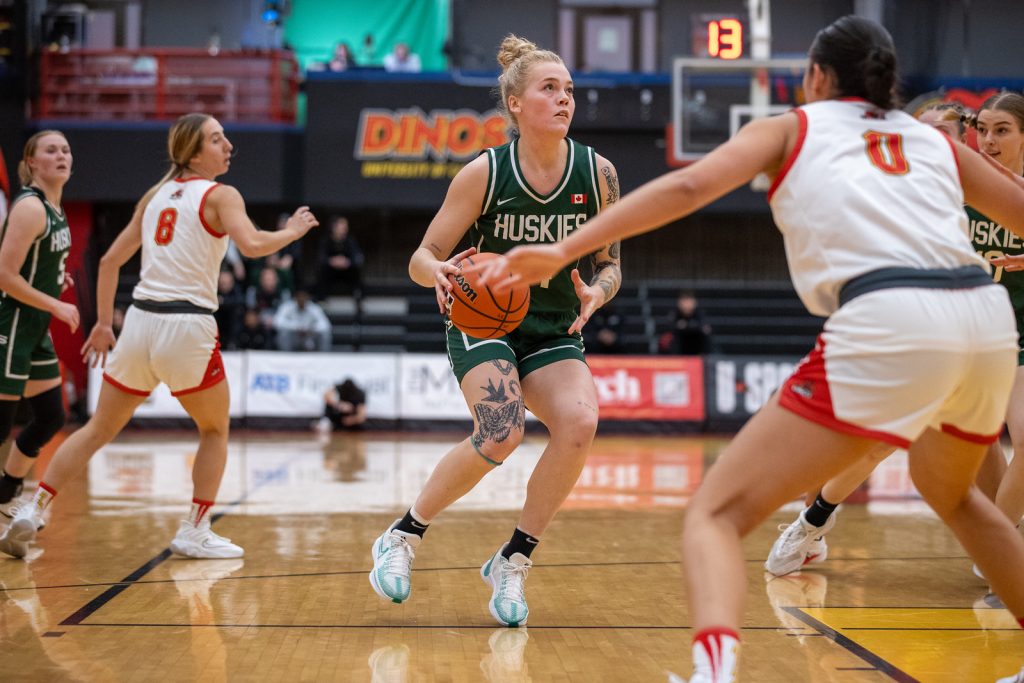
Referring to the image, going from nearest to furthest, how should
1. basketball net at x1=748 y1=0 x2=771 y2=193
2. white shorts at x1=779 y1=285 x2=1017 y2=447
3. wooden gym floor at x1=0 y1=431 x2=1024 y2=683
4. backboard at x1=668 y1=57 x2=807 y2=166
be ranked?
1. white shorts at x1=779 y1=285 x2=1017 y2=447
2. wooden gym floor at x1=0 y1=431 x2=1024 y2=683
3. basketball net at x1=748 y1=0 x2=771 y2=193
4. backboard at x1=668 y1=57 x2=807 y2=166

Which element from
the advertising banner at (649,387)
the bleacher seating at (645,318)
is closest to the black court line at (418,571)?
the advertising banner at (649,387)

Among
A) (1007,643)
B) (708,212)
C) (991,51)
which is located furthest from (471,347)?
(991,51)

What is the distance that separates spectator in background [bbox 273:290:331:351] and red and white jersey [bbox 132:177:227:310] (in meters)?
9.97

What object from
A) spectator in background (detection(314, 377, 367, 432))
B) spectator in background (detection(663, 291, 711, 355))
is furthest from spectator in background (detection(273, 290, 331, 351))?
spectator in background (detection(663, 291, 711, 355))

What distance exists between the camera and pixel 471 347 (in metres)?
4.25

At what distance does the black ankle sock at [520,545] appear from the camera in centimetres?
427

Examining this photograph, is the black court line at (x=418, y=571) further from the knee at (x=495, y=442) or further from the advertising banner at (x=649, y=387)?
the advertising banner at (x=649, y=387)

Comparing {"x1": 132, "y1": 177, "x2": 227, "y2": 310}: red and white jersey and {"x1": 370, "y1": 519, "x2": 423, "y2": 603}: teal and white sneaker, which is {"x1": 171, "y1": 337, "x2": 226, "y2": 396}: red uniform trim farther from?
{"x1": 370, "y1": 519, "x2": 423, "y2": 603}: teal and white sneaker

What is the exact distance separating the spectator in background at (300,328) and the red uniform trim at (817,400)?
43.1 feet

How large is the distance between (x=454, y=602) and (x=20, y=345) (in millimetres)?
2844

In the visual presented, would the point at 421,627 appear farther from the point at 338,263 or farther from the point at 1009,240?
the point at 338,263

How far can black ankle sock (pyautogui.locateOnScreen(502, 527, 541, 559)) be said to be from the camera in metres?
4.27

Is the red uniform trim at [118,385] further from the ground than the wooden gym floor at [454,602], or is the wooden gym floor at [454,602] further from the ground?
the red uniform trim at [118,385]

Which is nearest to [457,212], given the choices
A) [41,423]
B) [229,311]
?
[41,423]
